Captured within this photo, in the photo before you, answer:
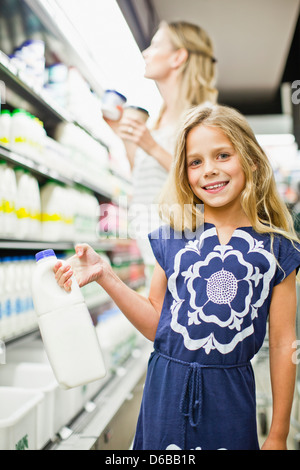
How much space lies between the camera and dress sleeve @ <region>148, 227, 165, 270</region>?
4.20 feet

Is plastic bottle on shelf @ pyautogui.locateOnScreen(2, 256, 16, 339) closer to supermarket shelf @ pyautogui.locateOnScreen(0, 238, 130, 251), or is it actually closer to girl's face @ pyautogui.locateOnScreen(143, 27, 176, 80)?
supermarket shelf @ pyautogui.locateOnScreen(0, 238, 130, 251)

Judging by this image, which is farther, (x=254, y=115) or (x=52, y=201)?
(x=52, y=201)

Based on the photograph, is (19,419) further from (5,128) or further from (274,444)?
(5,128)

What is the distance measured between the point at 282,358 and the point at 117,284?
1.58ft

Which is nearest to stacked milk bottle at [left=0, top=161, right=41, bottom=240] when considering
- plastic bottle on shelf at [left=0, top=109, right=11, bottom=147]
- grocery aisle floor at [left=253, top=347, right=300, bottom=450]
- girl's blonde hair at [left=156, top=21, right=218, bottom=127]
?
plastic bottle on shelf at [left=0, top=109, right=11, bottom=147]

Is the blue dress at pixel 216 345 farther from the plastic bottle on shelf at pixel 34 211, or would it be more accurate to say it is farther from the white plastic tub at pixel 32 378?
the plastic bottle on shelf at pixel 34 211

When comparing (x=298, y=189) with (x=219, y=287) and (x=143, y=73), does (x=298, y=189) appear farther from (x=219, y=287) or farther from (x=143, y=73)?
(x=219, y=287)

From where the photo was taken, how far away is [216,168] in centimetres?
118

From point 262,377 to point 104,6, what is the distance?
162 centimetres

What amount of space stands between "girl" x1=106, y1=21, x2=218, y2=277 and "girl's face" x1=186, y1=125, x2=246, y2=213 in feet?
1.51

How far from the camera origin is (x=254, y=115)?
2354 millimetres

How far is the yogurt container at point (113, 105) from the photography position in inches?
66.0

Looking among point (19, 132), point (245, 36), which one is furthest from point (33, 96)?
point (245, 36)

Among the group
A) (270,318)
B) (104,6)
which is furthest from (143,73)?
(270,318)
